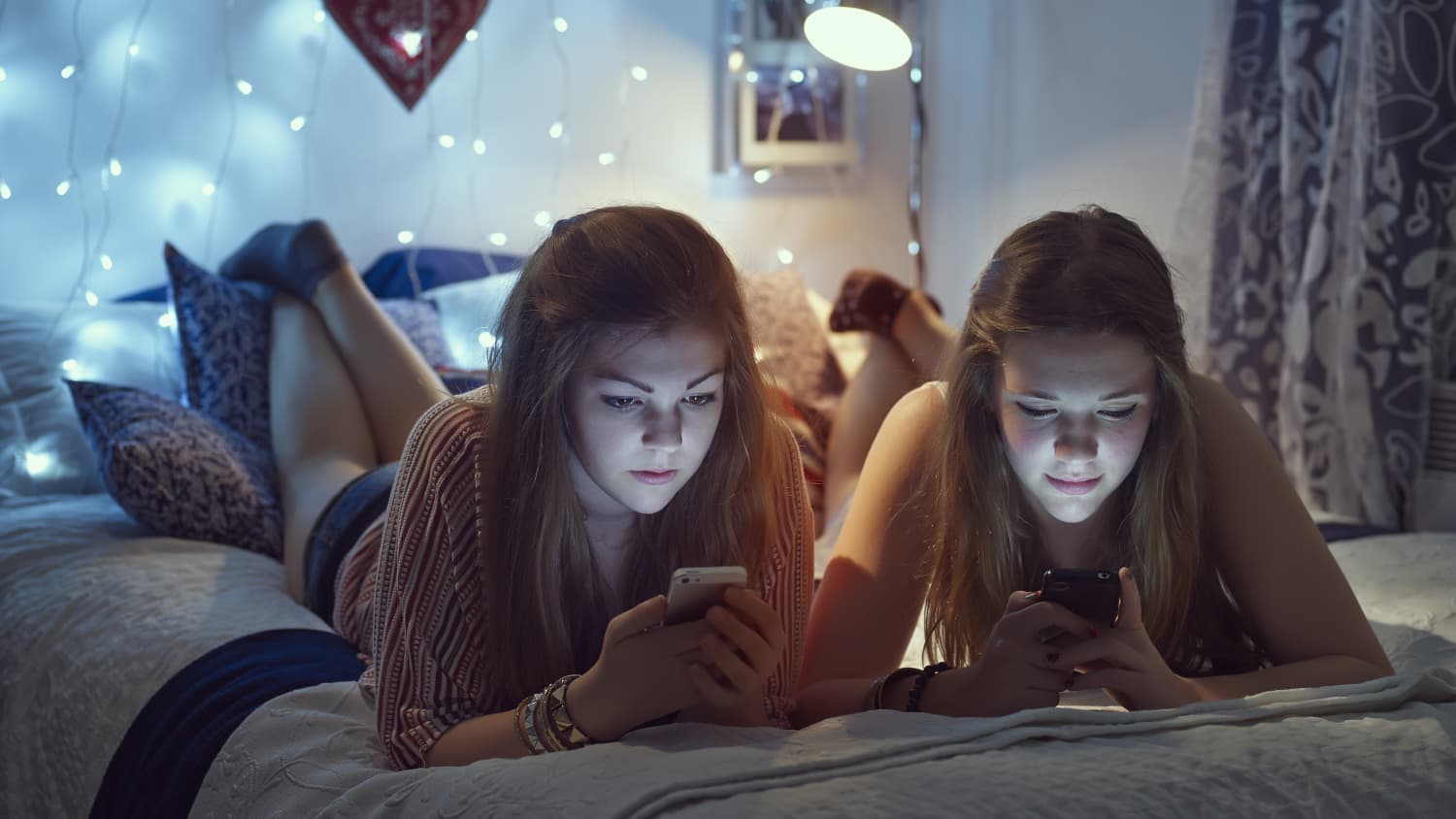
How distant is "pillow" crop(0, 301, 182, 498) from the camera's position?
7.04 ft

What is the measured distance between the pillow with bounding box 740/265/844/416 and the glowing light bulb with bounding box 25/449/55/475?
1.41 meters

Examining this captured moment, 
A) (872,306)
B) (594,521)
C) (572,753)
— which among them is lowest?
(572,753)

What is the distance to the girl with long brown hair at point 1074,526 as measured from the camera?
3.45 ft

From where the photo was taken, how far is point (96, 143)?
257cm

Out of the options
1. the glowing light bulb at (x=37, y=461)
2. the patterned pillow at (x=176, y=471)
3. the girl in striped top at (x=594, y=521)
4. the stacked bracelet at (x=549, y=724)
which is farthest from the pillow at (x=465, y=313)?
Result: the stacked bracelet at (x=549, y=724)

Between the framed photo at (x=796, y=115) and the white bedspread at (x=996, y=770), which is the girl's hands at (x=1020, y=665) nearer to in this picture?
the white bedspread at (x=996, y=770)

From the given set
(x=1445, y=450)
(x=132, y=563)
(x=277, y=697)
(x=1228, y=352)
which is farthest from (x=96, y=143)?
(x=1445, y=450)

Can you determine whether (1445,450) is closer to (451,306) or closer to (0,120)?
(451,306)

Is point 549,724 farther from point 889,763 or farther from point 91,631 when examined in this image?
point 91,631

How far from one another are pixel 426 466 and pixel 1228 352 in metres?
1.86

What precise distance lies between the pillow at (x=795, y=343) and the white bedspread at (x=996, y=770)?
5.60 ft

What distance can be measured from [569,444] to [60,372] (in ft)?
5.17

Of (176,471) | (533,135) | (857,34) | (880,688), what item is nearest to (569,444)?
(880,688)

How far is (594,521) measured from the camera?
116 centimetres
